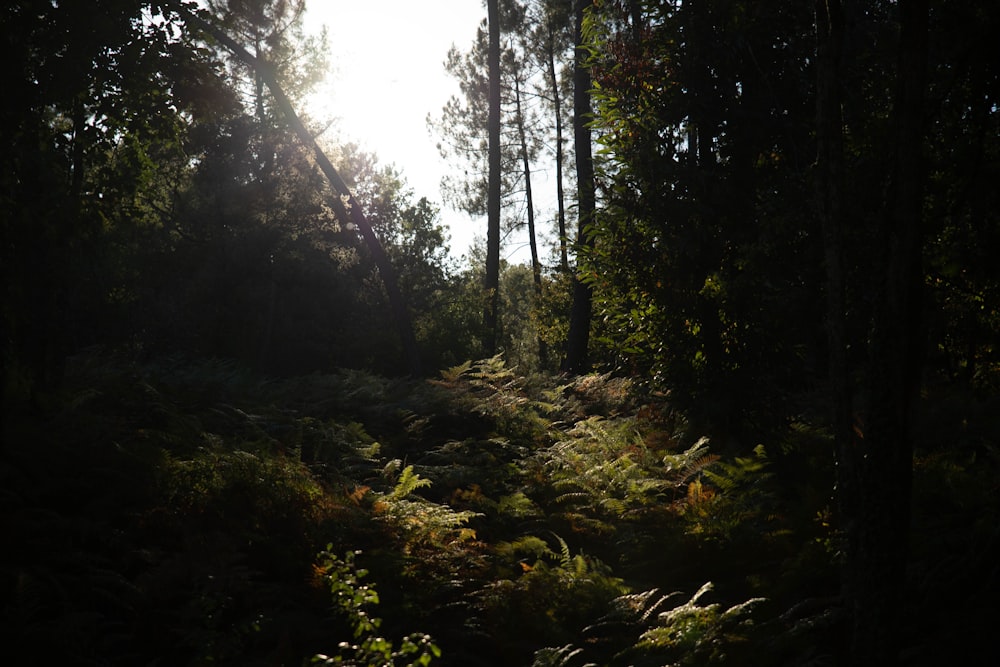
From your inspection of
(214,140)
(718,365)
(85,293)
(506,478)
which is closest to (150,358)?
(85,293)

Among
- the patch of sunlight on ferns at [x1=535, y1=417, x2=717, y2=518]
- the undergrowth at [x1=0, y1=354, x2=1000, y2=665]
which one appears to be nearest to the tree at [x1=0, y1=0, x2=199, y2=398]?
the undergrowth at [x1=0, y1=354, x2=1000, y2=665]

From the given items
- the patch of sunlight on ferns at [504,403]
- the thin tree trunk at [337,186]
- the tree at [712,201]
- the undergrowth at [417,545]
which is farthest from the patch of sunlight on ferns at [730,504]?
the thin tree trunk at [337,186]

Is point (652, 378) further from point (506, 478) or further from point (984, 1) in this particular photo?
point (984, 1)

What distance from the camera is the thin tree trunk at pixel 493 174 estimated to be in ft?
66.5

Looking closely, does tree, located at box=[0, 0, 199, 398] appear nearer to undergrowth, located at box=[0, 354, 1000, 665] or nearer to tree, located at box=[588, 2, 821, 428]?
undergrowth, located at box=[0, 354, 1000, 665]

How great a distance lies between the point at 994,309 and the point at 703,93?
4.40 m

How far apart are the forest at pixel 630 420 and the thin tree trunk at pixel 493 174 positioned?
29.0 ft

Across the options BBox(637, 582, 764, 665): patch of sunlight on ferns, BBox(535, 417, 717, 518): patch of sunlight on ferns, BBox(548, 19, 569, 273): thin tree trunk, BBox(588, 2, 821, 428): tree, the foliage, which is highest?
BBox(548, 19, 569, 273): thin tree trunk

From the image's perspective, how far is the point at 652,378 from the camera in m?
9.51

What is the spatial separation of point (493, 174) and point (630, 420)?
1326cm

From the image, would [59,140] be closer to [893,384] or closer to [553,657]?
[553,657]

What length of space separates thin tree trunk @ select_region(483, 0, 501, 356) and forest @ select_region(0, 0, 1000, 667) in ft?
29.0

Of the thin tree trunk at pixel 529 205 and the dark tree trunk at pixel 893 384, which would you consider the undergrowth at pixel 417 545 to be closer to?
the dark tree trunk at pixel 893 384

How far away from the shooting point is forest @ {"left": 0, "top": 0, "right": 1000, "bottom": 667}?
4.21 meters
